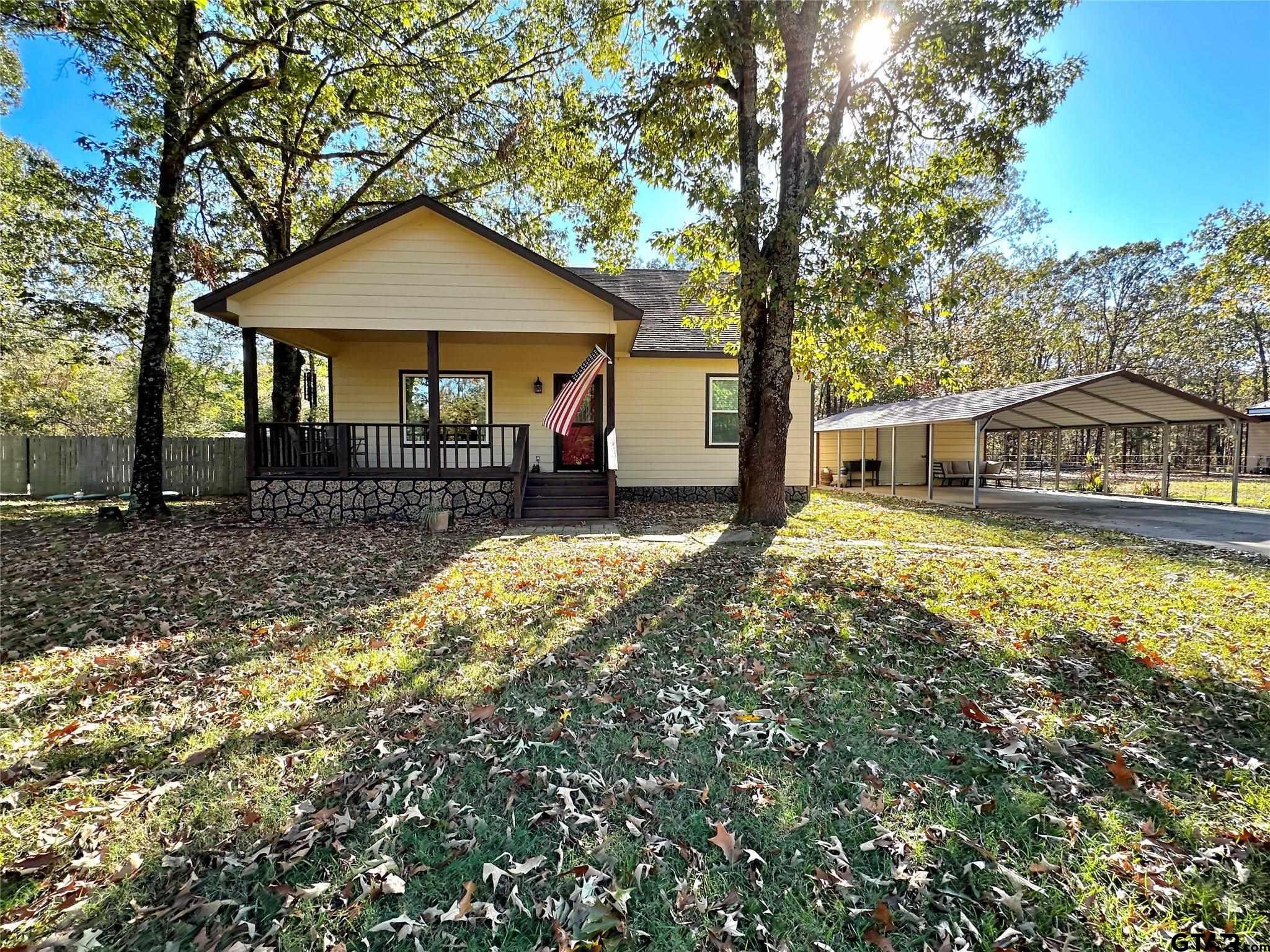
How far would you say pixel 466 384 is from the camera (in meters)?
12.8

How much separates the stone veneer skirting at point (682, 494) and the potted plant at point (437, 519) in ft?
16.1

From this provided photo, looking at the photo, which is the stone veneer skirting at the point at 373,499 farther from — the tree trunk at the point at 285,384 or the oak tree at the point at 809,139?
the oak tree at the point at 809,139

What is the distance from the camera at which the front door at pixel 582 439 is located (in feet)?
43.0

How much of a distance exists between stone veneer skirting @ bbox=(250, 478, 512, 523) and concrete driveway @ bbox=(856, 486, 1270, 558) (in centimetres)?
1116

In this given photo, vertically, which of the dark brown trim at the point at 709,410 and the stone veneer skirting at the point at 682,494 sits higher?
the dark brown trim at the point at 709,410

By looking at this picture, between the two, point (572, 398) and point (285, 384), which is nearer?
point (572, 398)

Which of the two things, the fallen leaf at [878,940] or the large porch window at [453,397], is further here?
the large porch window at [453,397]

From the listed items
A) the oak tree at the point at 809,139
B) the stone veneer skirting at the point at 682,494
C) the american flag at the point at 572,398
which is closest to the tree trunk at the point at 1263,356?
the oak tree at the point at 809,139

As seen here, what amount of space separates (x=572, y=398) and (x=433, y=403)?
8.23 feet

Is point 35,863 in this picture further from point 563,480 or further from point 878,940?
point 563,480

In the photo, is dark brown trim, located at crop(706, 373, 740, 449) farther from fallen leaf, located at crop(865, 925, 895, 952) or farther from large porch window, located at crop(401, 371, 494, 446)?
A: fallen leaf, located at crop(865, 925, 895, 952)

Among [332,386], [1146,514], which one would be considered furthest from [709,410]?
[1146,514]

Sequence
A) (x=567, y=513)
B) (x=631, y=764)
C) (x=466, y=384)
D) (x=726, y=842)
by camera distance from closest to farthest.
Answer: (x=726, y=842), (x=631, y=764), (x=567, y=513), (x=466, y=384)

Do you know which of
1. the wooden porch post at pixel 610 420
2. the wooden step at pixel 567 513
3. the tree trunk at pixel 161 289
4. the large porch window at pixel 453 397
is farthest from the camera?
the large porch window at pixel 453 397
